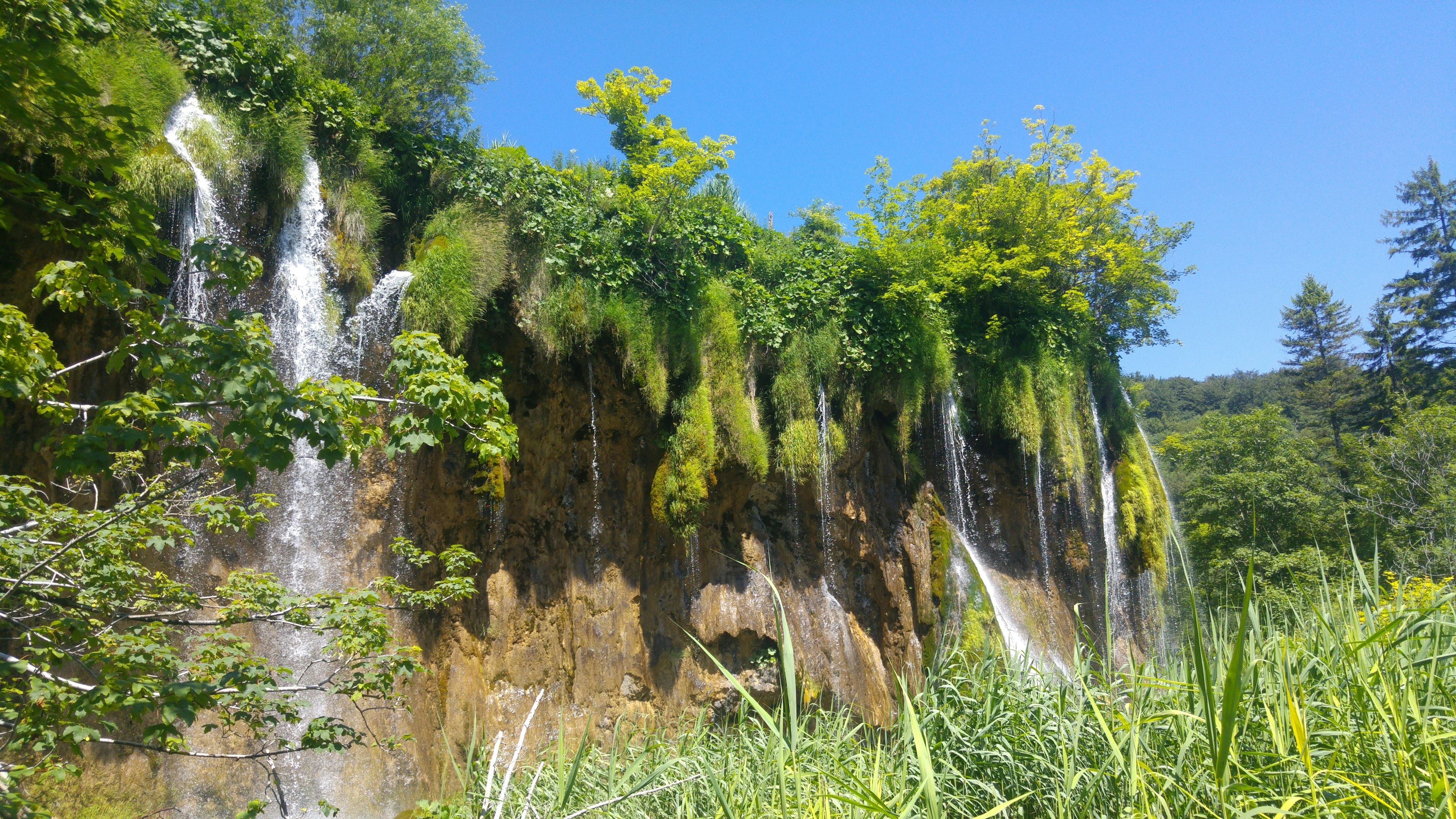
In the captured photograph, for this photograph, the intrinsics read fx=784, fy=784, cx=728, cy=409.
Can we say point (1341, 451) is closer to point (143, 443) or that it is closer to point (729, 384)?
point (729, 384)

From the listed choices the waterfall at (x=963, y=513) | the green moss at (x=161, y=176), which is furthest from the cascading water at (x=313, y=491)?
the waterfall at (x=963, y=513)

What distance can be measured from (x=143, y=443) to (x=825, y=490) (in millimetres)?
8425

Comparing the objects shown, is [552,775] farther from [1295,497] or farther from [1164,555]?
[1295,497]

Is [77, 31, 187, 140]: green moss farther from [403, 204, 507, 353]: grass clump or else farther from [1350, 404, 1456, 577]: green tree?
[1350, 404, 1456, 577]: green tree

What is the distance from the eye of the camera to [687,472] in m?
9.48

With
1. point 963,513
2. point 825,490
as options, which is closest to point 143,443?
point 825,490

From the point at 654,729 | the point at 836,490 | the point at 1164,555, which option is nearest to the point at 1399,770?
the point at 654,729

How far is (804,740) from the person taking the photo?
383 cm

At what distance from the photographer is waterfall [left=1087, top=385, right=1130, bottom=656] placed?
14.5 metres

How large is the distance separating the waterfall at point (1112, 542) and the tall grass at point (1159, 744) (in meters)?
11.3

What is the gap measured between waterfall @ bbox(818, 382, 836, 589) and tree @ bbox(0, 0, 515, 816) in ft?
23.7

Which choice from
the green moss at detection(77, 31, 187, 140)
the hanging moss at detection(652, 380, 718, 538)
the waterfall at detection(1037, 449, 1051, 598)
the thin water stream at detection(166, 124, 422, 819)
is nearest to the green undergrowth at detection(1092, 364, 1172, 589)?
the waterfall at detection(1037, 449, 1051, 598)

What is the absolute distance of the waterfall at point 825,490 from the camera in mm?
10891

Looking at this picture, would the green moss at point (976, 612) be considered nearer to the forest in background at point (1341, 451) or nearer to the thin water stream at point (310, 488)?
the forest in background at point (1341, 451)
